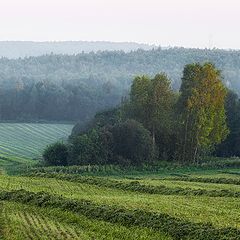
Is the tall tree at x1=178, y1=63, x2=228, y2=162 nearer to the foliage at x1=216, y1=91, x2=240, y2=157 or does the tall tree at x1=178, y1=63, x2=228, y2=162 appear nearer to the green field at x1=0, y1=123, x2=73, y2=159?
the foliage at x1=216, y1=91, x2=240, y2=157

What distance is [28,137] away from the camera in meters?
148

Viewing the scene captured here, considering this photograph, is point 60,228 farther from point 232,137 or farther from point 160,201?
point 232,137

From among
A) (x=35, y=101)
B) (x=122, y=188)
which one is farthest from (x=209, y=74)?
(x=35, y=101)

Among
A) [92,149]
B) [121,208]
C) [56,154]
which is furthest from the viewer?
[56,154]

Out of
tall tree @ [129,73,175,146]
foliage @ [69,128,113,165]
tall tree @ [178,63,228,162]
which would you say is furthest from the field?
tall tree @ [129,73,175,146]

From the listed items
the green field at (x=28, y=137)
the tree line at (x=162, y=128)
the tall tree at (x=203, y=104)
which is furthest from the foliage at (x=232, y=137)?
the green field at (x=28, y=137)

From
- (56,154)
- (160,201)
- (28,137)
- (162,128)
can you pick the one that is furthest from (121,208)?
(28,137)

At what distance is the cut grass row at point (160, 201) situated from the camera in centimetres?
3603

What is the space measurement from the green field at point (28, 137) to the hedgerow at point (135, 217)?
2452 inches

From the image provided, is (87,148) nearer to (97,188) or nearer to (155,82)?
(155,82)

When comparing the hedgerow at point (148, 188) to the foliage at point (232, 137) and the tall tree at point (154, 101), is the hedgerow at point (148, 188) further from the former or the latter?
the foliage at point (232, 137)

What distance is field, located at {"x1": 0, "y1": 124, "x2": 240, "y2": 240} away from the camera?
32.1m

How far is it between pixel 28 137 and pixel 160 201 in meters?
107

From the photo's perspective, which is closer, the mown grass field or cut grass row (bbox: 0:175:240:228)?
the mown grass field
